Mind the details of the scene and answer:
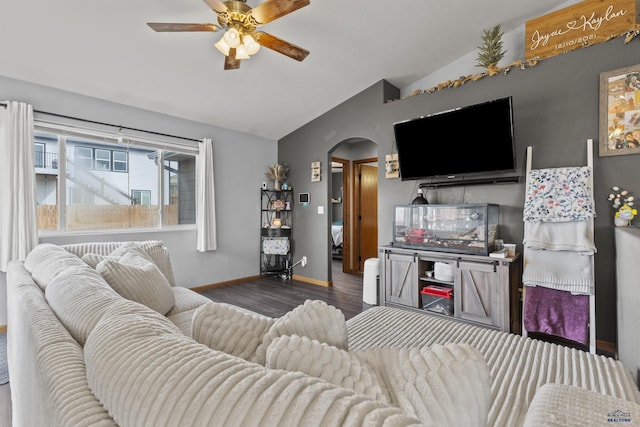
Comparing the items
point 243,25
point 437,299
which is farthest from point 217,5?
point 437,299

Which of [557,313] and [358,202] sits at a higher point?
[358,202]

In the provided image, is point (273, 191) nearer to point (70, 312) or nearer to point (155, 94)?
point (155, 94)

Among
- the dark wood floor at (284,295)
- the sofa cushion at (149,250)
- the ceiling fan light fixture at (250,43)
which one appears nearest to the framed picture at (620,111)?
the dark wood floor at (284,295)

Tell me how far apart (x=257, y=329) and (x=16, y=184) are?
3.52 meters

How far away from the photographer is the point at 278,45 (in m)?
2.43

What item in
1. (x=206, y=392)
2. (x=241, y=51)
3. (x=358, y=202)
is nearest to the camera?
(x=206, y=392)

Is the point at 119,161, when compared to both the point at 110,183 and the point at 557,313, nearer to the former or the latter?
the point at 110,183

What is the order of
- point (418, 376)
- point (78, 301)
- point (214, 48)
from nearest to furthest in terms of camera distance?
point (418, 376)
point (78, 301)
point (214, 48)

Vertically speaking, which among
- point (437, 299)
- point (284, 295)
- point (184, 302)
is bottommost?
point (284, 295)

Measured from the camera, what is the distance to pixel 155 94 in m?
3.52

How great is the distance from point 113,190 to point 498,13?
4.59 metres

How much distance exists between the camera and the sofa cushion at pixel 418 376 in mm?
524

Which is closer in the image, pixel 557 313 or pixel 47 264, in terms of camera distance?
pixel 47 264

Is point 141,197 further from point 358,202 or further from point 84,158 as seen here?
point 358,202
